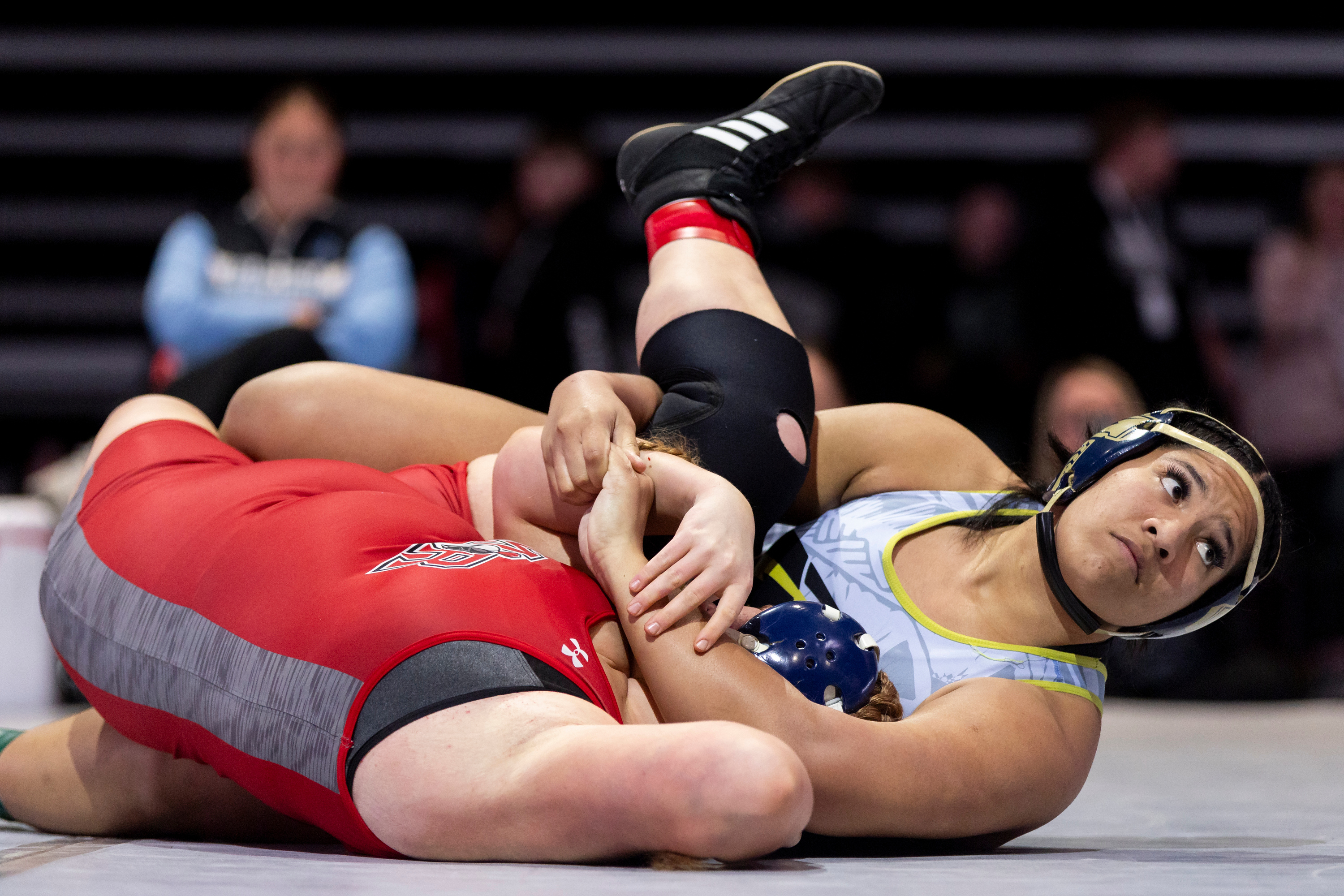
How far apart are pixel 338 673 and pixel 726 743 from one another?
37cm

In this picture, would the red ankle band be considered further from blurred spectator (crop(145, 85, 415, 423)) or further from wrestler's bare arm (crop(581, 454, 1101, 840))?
blurred spectator (crop(145, 85, 415, 423))

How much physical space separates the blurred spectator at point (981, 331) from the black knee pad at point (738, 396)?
2.40 meters

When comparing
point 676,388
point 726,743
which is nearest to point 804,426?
point 676,388

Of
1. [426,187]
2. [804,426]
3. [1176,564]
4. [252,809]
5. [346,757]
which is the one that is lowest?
[252,809]

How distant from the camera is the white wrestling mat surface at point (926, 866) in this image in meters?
1.11

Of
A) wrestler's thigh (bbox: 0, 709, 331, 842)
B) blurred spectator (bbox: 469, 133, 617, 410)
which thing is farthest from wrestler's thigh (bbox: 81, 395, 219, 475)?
blurred spectator (bbox: 469, 133, 617, 410)

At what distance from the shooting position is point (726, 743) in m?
1.10

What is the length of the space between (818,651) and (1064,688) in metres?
0.37

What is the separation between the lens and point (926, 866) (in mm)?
1303

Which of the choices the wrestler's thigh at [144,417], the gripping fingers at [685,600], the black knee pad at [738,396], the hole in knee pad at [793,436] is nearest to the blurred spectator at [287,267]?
Answer: the wrestler's thigh at [144,417]

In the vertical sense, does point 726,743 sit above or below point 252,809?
above

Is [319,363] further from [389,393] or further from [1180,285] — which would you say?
[1180,285]

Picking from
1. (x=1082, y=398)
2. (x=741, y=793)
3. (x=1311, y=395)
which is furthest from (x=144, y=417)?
(x=1311, y=395)

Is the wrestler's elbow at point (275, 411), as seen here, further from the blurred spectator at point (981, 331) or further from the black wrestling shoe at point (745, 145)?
the blurred spectator at point (981, 331)
